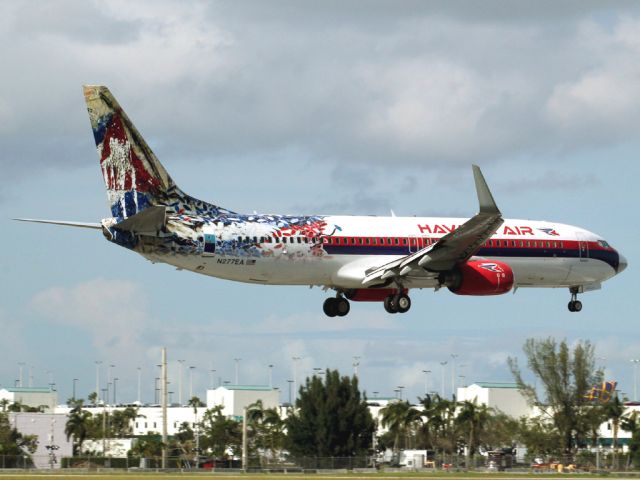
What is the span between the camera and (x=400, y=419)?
130 m

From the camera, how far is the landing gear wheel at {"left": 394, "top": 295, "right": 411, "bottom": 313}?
61000 millimetres

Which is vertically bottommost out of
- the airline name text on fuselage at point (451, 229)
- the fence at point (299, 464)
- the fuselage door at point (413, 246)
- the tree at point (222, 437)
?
the fence at point (299, 464)

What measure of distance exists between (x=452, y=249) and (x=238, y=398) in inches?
3852

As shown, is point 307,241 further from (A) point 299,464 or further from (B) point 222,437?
(B) point 222,437

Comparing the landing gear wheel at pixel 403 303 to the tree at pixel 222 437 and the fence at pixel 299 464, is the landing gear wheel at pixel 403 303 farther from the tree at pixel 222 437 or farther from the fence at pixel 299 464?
the tree at pixel 222 437

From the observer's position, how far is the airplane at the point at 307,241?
5472 cm

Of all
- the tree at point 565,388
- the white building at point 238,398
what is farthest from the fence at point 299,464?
the white building at point 238,398

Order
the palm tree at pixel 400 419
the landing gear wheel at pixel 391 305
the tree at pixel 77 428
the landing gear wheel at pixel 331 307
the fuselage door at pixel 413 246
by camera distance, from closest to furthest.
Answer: the fuselage door at pixel 413 246 → the landing gear wheel at pixel 391 305 → the landing gear wheel at pixel 331 307 → the tree at pixel 77 428 → the palm tree at pixel 400 419

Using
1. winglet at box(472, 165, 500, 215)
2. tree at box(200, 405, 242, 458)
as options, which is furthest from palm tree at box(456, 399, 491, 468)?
winglet at box(472, 165, 500, 215)

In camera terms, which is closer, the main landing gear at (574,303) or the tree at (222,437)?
the main landing gear at (574,303)

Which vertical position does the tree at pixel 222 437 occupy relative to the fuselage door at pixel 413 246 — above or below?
below

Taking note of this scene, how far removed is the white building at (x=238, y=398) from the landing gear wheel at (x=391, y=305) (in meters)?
89.9

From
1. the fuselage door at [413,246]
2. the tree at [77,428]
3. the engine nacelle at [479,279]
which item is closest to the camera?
the engine nacelle at [479,279]

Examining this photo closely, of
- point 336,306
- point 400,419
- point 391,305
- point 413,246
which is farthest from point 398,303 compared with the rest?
point 400,419
